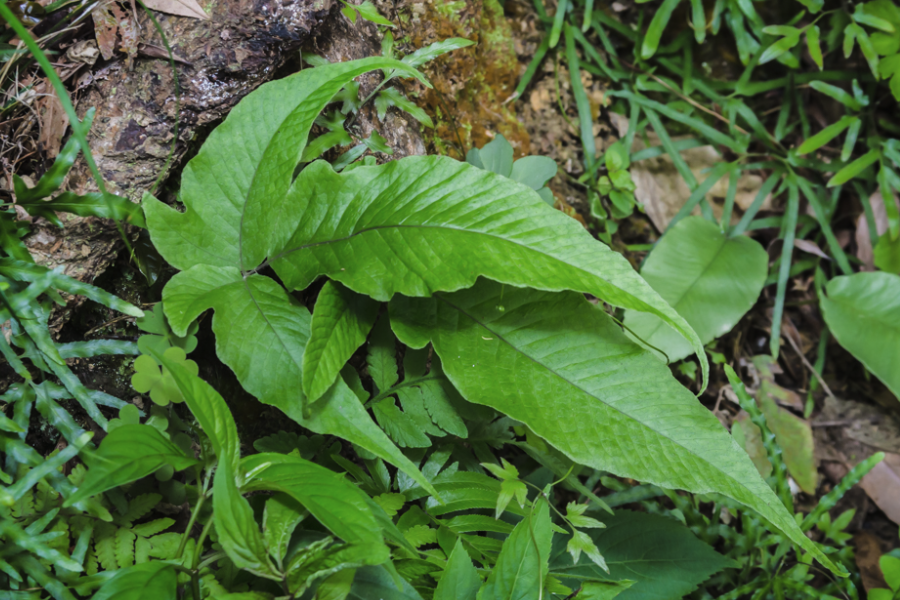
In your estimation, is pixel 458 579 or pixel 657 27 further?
pixel 657 27

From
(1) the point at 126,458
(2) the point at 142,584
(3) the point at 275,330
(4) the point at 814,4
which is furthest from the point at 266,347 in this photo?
(4) the point at 814,4

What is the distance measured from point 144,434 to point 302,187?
500 millimetres

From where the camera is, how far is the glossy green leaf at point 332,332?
0.89m

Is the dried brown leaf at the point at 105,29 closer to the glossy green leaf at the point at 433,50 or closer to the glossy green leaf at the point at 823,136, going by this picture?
the glossy green leaf at the point at 433,50

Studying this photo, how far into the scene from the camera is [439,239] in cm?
95

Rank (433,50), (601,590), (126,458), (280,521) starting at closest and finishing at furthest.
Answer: (126,458), (280,521), (601,590), (433,50)

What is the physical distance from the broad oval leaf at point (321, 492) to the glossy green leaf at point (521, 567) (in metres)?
0.25

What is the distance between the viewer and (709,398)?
1.95 metres

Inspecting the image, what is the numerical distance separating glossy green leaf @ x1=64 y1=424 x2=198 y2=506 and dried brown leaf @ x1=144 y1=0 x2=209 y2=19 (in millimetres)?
837

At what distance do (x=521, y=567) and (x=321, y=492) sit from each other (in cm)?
36

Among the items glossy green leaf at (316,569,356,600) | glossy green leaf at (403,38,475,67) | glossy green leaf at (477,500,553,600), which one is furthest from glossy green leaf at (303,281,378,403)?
glossy green leaf at (403,38,475,67)

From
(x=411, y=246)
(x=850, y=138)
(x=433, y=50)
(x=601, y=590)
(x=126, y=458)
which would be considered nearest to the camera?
(x=126, y=458)

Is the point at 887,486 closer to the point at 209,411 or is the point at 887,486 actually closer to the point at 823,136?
the point at 823,136

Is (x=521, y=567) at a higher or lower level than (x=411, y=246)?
lower
